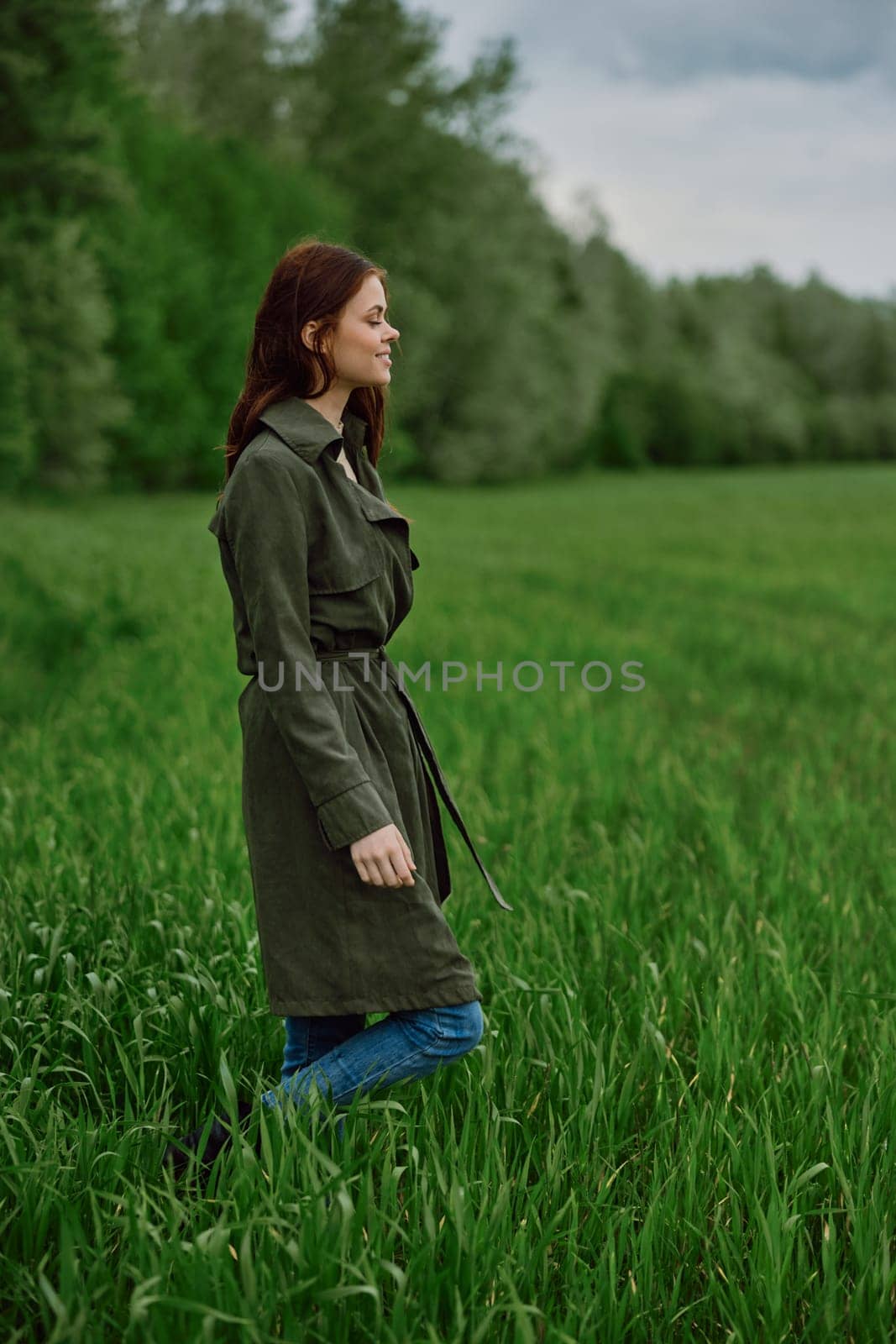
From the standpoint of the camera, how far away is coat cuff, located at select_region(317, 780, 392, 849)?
6.95 ft

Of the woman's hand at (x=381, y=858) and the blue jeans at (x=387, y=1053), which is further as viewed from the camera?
the blue jeans at (x=387, y=1053)

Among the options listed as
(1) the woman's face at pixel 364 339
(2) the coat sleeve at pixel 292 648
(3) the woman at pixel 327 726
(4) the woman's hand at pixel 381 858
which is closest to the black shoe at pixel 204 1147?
(3) the woman at pixel 327 726

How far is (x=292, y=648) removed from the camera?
215 cm

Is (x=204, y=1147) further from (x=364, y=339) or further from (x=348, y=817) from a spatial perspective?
(x=364, y=339)

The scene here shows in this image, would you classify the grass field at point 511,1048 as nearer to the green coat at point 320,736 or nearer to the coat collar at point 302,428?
the green coat at point 320,736

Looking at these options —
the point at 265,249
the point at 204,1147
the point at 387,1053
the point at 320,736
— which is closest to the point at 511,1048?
the point at 387,1053

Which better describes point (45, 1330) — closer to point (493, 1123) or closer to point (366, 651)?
point (493, 1123)

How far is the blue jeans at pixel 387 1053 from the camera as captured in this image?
2.29m

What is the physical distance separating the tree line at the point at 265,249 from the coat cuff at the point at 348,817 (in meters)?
0.86

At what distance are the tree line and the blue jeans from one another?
1.20 meters

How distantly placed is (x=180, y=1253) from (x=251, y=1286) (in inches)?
6.4

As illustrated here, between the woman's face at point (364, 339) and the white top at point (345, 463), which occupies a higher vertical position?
the woman's face at point (364, 339)

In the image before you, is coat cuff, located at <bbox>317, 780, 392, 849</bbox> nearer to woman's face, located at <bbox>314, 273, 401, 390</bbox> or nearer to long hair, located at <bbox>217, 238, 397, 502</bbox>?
long hair, located at <bbox>217, 238, 397, 502</bbox>

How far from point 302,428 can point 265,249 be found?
31.1 meters
